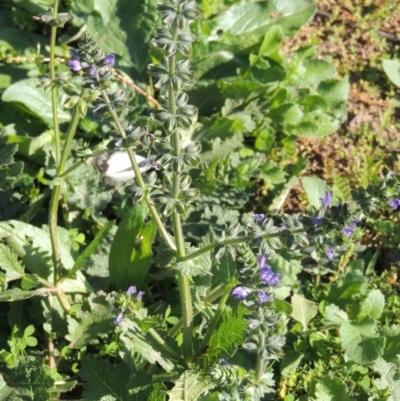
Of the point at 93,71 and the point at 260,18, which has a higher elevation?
the point at 93,71

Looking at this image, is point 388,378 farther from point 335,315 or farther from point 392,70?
point 392,70

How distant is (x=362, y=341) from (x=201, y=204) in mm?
1234

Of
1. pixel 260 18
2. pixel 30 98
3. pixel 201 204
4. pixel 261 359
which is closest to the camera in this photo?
pixel 261 359

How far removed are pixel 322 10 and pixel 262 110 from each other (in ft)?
5.00

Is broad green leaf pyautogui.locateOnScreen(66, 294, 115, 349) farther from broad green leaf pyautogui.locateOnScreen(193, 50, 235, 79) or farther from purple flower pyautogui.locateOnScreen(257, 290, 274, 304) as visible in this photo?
broad green leaf pyautogui.locateOnScreen(193, 50, 235, 79)

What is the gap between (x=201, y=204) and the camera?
163 inches

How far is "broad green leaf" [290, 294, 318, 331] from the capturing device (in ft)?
12.5

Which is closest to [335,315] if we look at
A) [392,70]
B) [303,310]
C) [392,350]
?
[303,310]

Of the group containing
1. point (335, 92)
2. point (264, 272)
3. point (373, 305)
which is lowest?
point (373, 305)

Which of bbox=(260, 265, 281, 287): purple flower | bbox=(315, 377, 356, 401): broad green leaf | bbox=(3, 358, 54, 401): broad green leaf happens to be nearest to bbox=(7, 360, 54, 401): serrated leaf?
bbox=(3, 358, 54, 401): broad green leaf

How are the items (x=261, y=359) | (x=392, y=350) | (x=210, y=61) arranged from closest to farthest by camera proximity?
1. (x=261, y=359)
2. (x=392, y=350)
3. (x=210, y=61)

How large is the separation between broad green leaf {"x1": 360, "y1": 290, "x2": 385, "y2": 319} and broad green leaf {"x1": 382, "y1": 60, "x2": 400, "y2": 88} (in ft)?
6.20

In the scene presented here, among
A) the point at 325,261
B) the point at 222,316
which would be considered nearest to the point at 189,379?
the point at 222,316

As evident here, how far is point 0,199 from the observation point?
13.1 feet
